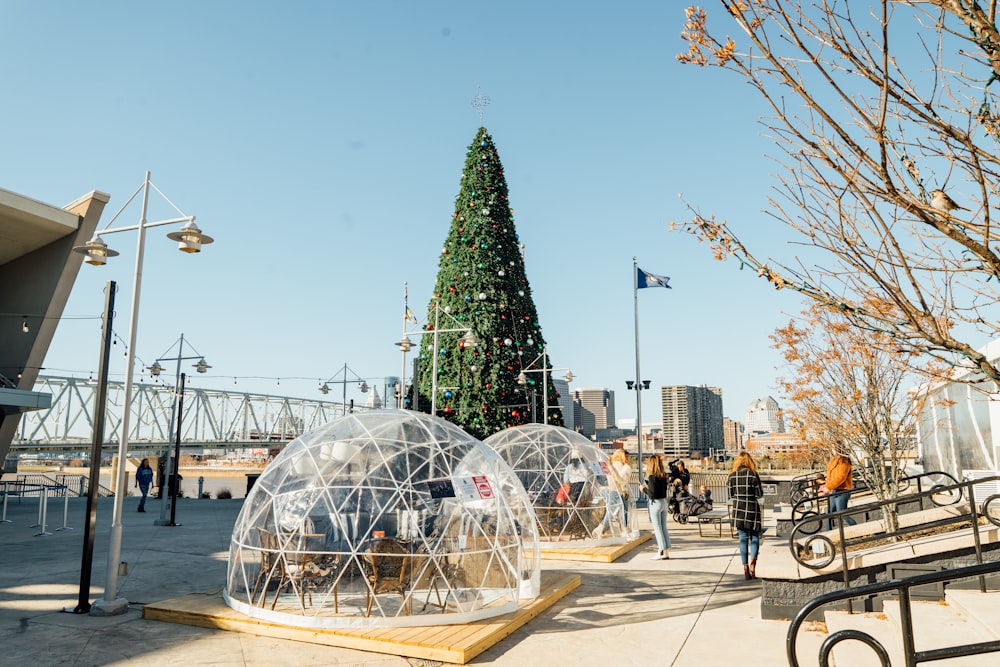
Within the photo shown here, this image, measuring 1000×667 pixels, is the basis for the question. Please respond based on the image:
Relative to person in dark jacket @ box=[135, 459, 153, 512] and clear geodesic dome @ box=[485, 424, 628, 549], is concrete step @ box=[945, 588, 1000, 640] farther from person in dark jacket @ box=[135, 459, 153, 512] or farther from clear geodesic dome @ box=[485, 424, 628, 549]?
person in dark jacket @ box=[135, 459, 153, 512]

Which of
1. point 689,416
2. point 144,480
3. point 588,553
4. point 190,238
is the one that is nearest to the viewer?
point 190,238

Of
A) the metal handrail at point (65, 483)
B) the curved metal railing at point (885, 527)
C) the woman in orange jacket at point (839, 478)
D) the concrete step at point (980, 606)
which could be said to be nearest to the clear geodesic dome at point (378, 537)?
the curved metal railing at point (885, 527)

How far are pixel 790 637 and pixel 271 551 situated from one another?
271 inches

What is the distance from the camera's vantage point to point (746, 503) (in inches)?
411

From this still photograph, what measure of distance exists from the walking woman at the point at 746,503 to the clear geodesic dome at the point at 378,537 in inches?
132

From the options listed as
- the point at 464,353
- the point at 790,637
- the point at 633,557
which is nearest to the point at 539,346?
the point at 464,353

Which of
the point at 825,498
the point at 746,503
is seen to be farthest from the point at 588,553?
the point at 825,498

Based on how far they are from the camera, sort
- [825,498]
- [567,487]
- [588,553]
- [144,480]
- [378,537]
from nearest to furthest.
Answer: [378,537], [825,498], [588,553], [567,487], [144,480]

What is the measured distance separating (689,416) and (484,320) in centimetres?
12473

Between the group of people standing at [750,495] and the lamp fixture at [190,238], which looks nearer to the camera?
the lamp fixture at [190,238]

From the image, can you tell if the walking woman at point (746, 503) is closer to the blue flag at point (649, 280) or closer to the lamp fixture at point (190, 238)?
the lamp fixture at point (190, 238)

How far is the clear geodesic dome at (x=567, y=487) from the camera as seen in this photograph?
15289mm

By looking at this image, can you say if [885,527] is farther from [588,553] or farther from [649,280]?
[649,280]

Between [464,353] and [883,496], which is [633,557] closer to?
[883,496]
